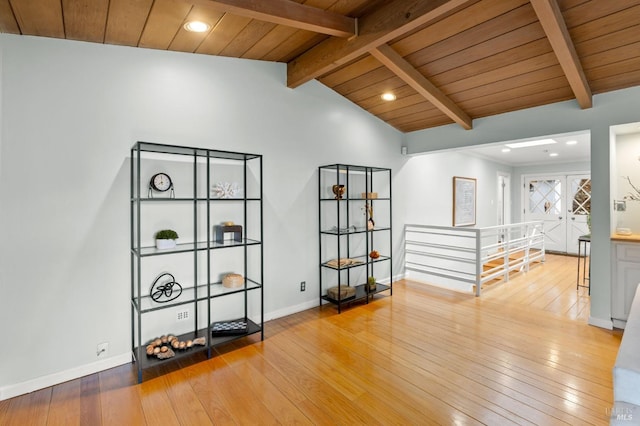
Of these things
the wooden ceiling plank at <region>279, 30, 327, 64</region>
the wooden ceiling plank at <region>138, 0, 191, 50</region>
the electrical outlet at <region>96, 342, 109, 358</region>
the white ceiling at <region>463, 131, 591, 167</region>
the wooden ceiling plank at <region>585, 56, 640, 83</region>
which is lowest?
the electrical outlet at <region>96, 342, 109, 358</region>

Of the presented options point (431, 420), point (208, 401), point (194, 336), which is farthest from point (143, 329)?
point (431, 420)

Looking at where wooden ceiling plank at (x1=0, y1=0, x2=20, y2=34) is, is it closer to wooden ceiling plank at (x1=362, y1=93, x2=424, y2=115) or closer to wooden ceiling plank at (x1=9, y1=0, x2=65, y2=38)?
wooden ceiling plank at (x1=9, y1=0, x2=65, y2=38)

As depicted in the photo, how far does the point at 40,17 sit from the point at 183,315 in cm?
240

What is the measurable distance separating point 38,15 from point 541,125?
14.7ft

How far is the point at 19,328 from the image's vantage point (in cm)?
221

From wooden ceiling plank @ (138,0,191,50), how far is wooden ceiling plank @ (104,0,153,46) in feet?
0.13

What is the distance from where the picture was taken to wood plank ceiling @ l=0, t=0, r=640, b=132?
2.13 m

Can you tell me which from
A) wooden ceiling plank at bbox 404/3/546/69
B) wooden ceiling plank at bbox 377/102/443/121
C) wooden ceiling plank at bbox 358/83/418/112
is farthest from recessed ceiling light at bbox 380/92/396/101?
wooden ceiling plank at bbox 404/3/546/69

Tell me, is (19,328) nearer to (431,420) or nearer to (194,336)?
(194,336)

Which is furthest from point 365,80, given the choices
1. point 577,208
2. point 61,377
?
point 577,208

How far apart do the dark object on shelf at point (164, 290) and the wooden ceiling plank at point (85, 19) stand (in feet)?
6.24

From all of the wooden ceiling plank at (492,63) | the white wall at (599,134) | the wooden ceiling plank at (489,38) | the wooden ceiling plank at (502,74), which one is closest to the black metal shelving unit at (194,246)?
the wooden ceiling plank at (489,38)

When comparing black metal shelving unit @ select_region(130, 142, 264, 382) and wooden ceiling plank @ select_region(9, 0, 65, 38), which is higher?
wooden ceiling plank @ select_region(9, 0, 65, 38)

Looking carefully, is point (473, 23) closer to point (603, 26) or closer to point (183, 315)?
point (603, 26)
